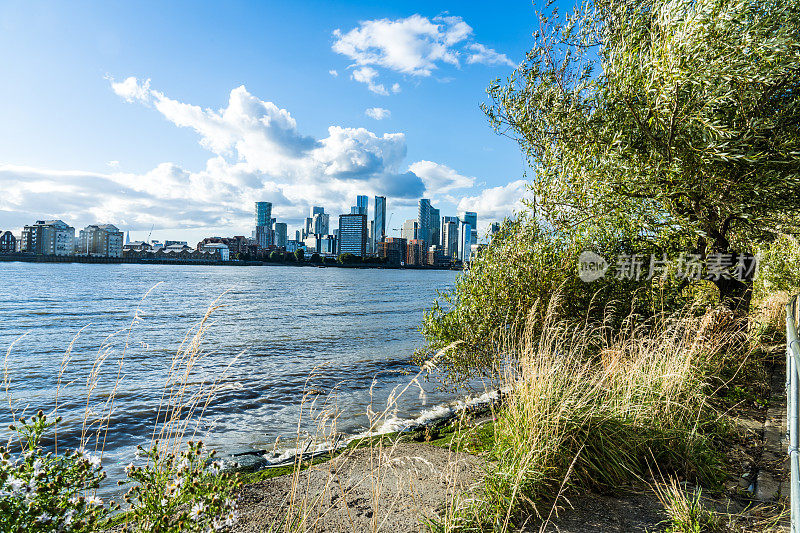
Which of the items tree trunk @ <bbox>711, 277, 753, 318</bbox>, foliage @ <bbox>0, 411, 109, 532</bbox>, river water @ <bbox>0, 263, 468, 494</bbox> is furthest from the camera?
tree trunk @ <bbox>711, 277, 753, 318</bbox>

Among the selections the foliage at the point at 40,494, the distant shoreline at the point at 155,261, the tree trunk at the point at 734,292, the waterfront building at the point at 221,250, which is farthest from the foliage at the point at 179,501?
the waterfront building at the point at 221,250

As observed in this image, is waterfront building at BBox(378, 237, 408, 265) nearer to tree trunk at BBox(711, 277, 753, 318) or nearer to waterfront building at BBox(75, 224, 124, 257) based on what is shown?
waterfront building at BBox(75, 224, 124, 257)

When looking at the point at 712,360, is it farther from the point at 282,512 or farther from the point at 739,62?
the point at 282,512

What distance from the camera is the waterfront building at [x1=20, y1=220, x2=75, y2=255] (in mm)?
147150

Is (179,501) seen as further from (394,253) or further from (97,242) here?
(97,242)

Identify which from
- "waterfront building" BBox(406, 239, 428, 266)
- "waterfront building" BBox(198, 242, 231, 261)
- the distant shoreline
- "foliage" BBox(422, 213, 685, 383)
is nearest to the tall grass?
"foliage" BBox(422, 213, 685, 383)

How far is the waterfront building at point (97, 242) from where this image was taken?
168m


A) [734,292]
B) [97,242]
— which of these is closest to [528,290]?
[734,292]

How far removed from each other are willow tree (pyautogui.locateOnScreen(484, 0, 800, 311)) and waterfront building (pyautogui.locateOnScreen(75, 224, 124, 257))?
18751cm

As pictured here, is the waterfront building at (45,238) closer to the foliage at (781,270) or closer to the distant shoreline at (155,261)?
the distant shoreline at (155,261)

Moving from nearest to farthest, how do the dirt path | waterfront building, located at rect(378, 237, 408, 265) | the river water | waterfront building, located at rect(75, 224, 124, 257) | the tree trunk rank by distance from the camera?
the dirt path < the river water < the tree trunk < waterfront building, located at rect(75, 224, 124, 257) < waterfront building, located at rect(378, 237, 408, 265)

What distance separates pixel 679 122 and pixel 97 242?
664 ft

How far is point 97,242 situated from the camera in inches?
6708

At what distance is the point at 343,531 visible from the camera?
13.6 ft
